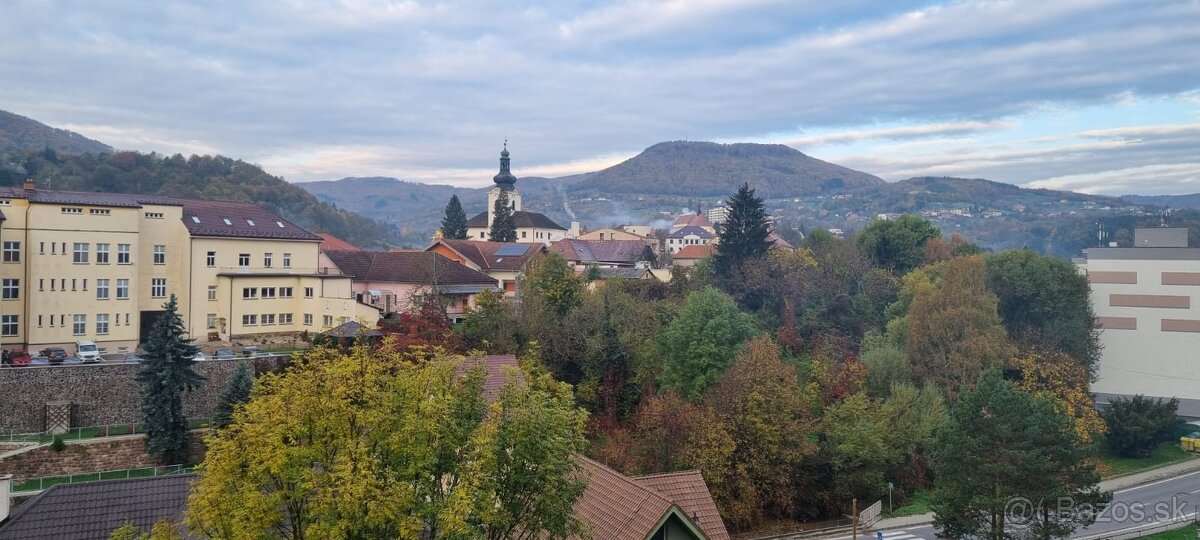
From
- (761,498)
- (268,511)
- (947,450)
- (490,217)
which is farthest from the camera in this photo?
(490,217)

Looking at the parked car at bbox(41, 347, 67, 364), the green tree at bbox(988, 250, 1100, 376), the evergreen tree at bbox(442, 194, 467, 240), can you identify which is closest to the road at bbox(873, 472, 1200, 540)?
the green tree at bbox(988, 250, 1100, 376)

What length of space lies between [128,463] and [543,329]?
55.9ft

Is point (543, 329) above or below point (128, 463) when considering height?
above

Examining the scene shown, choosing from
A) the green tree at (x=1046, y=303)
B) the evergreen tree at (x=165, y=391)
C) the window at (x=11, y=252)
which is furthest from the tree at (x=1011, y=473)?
the window at (x=11, y=252)

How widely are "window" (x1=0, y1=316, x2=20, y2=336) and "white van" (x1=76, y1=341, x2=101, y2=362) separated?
2232 mm

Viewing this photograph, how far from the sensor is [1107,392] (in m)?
52.0

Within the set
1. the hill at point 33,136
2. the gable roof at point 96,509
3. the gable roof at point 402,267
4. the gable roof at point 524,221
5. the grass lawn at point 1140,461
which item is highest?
the hill at point 33,136

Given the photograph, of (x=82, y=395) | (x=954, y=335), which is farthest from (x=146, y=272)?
(x=954, y=335)

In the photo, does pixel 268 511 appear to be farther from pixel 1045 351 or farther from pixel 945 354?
pixel 1045 351

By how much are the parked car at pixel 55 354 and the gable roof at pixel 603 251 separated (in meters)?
37.8

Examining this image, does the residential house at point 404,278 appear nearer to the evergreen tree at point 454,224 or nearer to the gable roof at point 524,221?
the evergreen tree at point 454,224

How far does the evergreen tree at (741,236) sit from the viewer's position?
53906mm

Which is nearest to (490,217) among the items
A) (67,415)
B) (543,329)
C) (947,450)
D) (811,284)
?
(811,284)

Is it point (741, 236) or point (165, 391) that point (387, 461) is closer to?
point (165, 391)
